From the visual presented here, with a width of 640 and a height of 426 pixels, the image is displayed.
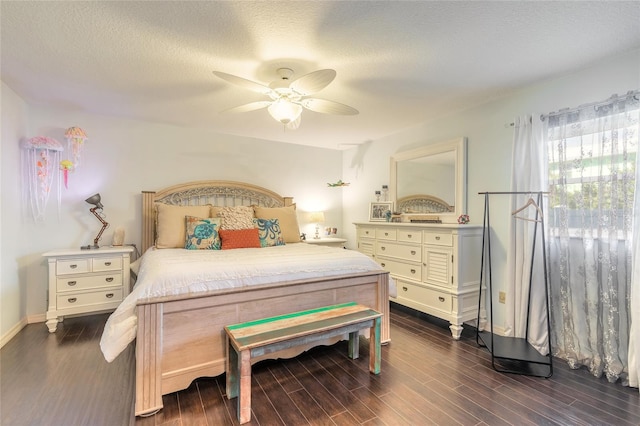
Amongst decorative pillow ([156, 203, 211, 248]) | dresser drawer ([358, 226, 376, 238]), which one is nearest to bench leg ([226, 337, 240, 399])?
decorative pillow ([156, 203, 211, 248])

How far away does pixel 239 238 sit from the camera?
332cm

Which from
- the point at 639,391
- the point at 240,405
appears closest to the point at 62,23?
the point at 240,405

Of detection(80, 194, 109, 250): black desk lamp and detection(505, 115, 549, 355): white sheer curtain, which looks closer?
detection(505, 115, 549, 355): white sheer curtain

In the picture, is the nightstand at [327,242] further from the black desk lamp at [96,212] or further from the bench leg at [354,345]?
the black desk lamp at [96,212]

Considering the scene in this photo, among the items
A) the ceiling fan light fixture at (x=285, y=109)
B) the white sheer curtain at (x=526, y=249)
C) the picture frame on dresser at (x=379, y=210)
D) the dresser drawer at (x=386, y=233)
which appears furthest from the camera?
the picture frame on dresser at (x=379, y=210)

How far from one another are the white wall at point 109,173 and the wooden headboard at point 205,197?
14 cm

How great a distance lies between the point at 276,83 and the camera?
7.51 ft

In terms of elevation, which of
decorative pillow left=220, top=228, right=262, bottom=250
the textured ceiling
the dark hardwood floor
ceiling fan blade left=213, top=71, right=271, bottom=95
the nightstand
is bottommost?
the dark hardwood floor

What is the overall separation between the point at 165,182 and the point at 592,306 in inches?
187

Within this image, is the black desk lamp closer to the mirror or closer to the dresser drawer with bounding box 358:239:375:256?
the dresser drawer with bounding box 358:239:375:256

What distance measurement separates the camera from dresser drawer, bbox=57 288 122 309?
297cm

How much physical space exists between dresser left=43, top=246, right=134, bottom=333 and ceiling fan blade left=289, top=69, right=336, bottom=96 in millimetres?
2637

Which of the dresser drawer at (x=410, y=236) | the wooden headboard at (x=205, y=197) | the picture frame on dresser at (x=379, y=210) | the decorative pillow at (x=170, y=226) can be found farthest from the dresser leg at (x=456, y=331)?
the decorative pillow at (x=170, y=226)

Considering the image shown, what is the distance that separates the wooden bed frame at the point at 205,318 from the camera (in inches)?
69.9
